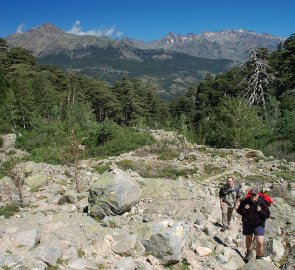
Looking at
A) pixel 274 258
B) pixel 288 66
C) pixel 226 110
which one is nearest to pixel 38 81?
pixel 226 110

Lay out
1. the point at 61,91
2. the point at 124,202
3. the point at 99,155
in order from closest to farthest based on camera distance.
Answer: the point at 124,202 → the point at 99,155 → the point at 61,91

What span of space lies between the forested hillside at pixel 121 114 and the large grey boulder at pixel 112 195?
4.85 metres

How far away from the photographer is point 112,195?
11961 millimetres

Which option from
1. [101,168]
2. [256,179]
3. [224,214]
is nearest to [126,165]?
[101,168]

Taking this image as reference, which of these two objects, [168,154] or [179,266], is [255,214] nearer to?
[179,266]

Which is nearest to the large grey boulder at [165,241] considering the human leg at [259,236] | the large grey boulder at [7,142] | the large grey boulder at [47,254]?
the human leg at [259,236]

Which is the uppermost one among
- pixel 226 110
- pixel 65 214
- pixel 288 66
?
pixel 288 66

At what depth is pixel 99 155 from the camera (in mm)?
29016

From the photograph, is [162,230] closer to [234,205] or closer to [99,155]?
[234,205]

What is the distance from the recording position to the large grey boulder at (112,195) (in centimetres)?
1190

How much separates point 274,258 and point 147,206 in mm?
4425

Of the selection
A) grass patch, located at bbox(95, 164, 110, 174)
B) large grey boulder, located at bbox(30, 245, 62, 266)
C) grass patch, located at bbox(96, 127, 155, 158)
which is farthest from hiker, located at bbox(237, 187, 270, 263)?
grass patch, located at bbox(96, 127, 155, 158)

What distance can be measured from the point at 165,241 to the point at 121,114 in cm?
5560

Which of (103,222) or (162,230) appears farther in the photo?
(103,222)
